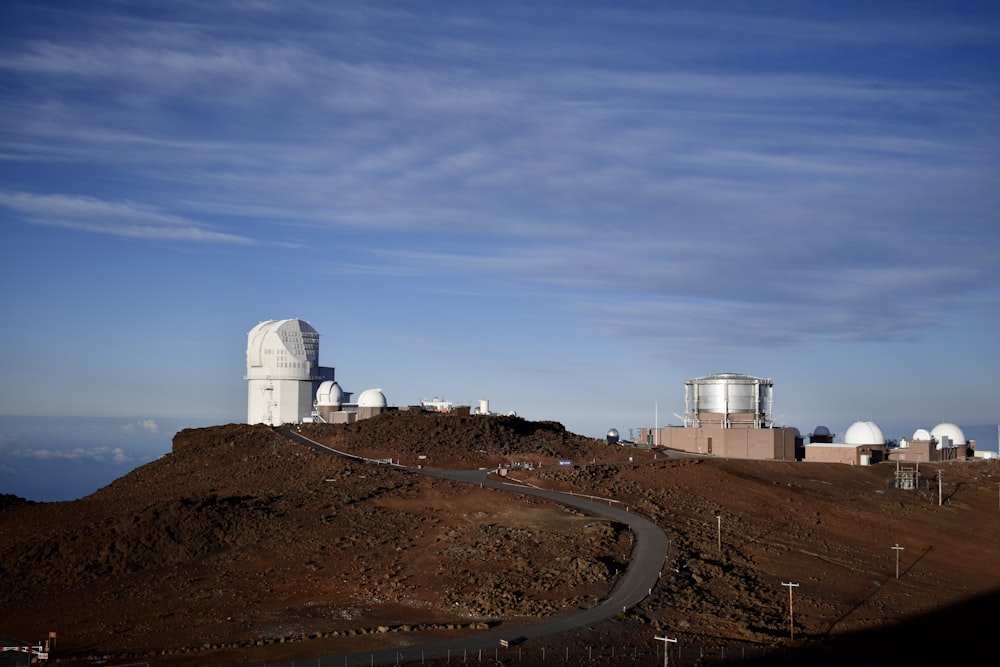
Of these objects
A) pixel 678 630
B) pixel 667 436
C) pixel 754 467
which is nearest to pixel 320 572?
pixel 678 630

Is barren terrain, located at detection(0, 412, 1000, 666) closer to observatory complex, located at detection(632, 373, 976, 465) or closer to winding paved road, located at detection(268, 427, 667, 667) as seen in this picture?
winding paved road, located at detection(268, 427, 667, 667)

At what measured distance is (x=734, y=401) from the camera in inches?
3255

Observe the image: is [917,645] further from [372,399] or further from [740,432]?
Answer: [372,399]

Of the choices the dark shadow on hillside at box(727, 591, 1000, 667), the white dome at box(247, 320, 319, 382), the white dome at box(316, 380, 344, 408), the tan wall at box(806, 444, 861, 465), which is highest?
the white dome at box(247, 320, 319, 382)

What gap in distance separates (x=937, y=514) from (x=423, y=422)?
36730mm

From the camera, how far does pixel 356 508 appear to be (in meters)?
49.9

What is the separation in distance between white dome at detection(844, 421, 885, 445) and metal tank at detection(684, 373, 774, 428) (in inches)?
481

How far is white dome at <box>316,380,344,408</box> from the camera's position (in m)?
92.4

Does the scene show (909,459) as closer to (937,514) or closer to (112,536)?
(937,514)

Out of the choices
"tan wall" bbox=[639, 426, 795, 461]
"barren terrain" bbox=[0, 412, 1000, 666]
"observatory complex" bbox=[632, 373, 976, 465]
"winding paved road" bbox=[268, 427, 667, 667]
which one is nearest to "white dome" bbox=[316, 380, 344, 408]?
"barren terrain" bbox=[0, 412, 1000, 666]

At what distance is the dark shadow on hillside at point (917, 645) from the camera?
33.5 m

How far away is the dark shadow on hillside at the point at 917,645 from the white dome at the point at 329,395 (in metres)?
61.6

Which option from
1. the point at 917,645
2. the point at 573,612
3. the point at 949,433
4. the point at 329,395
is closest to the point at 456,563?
the point at 573,612

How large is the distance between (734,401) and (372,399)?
1307 inches
